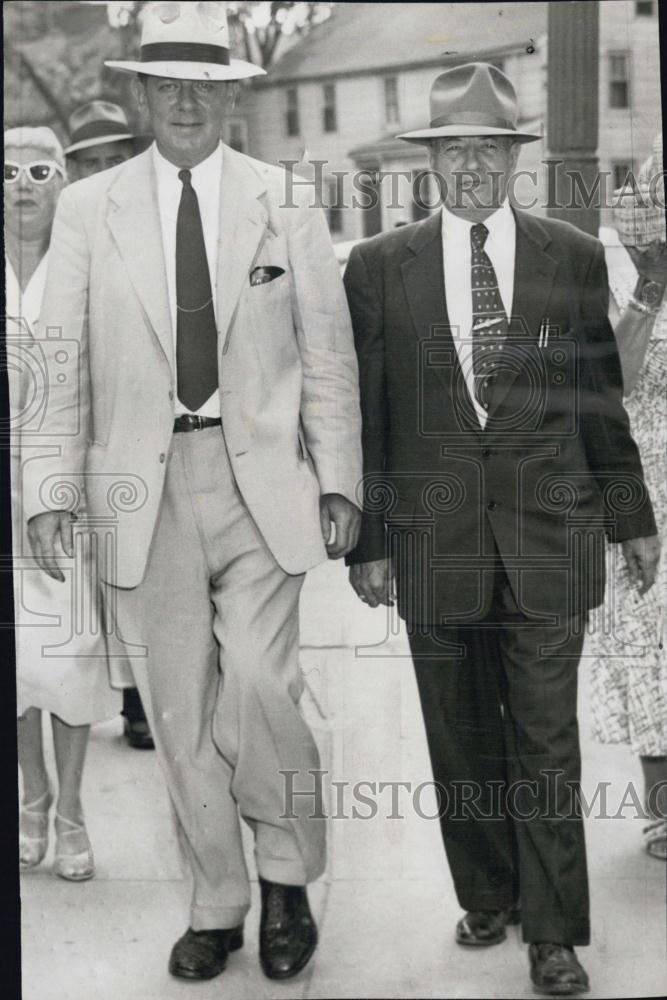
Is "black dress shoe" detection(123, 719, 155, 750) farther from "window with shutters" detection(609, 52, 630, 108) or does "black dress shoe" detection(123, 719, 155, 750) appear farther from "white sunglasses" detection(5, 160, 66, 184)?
"window with shutters" detection(609, 52, 630, 108)

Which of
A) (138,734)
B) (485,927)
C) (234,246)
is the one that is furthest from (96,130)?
(485,927)

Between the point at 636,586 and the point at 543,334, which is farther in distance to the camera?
the point at 636,586

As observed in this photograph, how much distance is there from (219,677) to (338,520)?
542mm

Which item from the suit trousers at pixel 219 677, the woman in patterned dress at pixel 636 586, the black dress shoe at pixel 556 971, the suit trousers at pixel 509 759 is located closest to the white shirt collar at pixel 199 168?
the suit trousers at pixel 219 677

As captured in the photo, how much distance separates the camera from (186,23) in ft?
14.0

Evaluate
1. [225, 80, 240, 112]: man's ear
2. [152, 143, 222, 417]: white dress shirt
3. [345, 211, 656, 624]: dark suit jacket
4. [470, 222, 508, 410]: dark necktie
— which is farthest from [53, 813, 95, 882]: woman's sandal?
[225, 80, 240, 112]: man's ear

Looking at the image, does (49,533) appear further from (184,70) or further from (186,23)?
(186,23)

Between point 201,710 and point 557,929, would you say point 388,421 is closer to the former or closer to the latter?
point 201,710

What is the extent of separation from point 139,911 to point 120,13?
2512 mm

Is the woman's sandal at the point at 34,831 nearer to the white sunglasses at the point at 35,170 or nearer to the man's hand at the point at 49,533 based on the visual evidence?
the man's hand at the point at 49,533

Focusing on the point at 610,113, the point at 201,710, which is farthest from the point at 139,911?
the point at 610,113

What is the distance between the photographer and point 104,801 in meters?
4.43

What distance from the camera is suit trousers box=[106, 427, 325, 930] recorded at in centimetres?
424

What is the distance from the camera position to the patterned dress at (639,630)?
445cm
